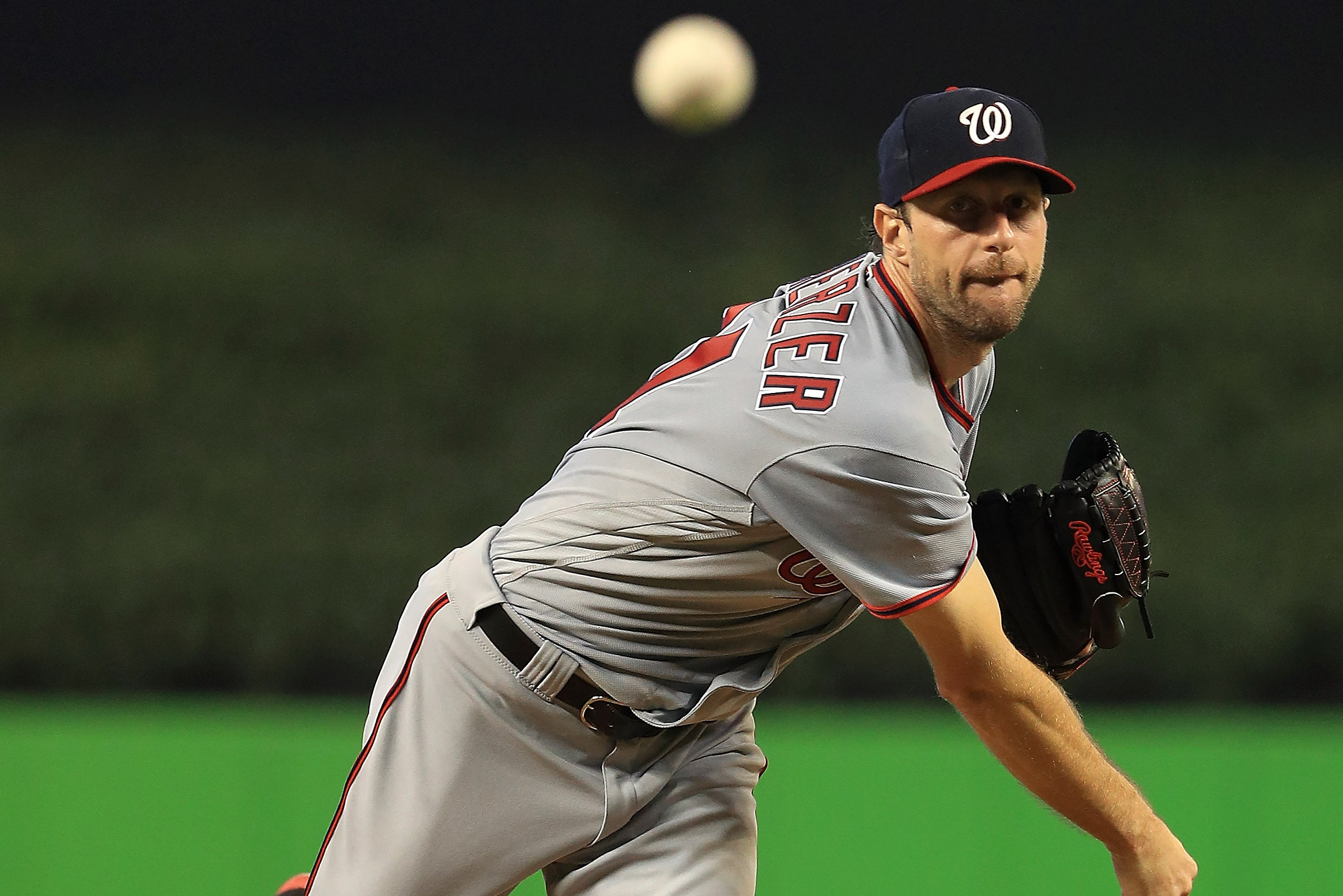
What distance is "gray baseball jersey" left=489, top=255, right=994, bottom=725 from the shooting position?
1.64 meters

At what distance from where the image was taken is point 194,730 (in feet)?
12.4

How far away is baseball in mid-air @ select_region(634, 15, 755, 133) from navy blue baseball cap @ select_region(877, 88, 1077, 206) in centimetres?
332

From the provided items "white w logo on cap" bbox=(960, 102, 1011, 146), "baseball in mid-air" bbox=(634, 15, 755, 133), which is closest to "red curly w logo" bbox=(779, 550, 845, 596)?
"white w logo on cap" bbox=(960, 102, 1011, 146)

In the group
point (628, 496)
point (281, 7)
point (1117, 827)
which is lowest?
point (1117, 827)

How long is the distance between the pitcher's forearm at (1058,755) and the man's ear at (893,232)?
0.55 meters

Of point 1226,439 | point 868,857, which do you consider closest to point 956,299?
point 868,857

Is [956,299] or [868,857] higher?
[956,299]

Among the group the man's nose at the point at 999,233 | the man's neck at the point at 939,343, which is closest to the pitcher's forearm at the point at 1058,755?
the man's neck at the point at 939,343

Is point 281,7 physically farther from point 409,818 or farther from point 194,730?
point 409,818

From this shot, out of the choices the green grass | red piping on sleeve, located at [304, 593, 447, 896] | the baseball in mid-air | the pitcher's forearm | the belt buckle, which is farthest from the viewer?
the baseball in mid-air

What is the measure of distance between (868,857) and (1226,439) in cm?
219

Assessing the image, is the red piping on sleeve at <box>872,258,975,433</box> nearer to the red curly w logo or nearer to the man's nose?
the man's nose

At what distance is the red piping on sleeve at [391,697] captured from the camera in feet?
6.57

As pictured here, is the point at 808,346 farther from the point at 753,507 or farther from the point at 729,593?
the point at 729,593
